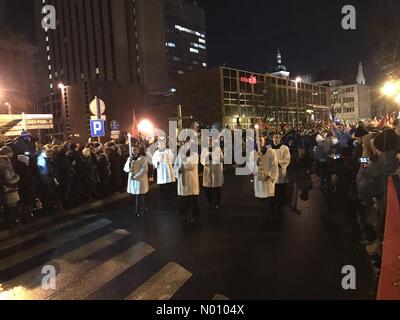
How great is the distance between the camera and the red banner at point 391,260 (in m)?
4.18

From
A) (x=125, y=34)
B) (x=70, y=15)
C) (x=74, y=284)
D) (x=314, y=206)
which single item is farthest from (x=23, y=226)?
(x=70, y=15)

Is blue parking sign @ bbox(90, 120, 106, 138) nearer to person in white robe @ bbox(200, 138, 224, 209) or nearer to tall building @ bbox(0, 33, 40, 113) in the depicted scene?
person in white robe @ bbox(200, 138, 224, 209)

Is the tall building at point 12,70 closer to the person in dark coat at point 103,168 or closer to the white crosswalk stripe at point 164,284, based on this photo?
the person in dark coat at point 103,168

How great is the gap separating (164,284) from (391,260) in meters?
2.81

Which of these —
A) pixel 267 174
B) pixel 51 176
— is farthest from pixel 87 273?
pixel 51 176

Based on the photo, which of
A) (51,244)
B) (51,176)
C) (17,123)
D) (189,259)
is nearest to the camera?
(189,259)

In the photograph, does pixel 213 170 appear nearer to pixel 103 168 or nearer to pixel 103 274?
pixel 103 168

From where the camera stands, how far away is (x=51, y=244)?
7684mm

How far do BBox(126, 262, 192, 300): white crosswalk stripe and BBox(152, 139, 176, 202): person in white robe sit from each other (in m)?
5.12

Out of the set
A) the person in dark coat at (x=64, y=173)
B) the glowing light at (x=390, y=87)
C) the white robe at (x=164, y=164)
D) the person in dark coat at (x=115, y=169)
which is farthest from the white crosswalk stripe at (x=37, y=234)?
the glowing light at (x=390, y=87)

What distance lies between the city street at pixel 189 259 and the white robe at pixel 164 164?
169 cm

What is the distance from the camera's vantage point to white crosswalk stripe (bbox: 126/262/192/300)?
5012 millimetres

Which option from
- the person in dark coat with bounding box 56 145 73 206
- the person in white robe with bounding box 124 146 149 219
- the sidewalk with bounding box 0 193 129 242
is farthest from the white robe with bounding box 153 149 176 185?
the person in dark coat with bounding box 56 145 73 206
